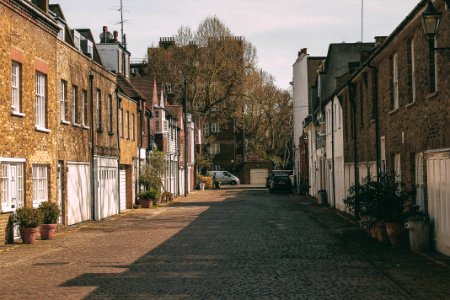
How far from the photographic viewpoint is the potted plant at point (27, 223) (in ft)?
64.1

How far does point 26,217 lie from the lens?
1952 cm

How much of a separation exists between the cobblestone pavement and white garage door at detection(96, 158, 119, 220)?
5.88 meters

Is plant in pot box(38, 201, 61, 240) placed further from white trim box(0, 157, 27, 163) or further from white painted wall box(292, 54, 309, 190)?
white painted wall box(292, 54, 309, 190)

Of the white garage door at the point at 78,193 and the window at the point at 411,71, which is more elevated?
the window at the point at 411,71

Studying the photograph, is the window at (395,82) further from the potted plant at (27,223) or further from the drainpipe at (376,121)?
the potted plant at (27,223)

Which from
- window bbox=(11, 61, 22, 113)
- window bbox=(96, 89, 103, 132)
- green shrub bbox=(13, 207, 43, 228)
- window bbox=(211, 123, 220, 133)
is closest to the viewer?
green shrub bbox=(13, 207, 43, 228)

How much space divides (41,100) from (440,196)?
514 inches

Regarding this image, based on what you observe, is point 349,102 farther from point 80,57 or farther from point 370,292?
point 370,292

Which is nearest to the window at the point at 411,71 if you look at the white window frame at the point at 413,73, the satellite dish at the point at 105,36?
the white window frame at the point at 413,73

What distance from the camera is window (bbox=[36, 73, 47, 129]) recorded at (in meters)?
22.6

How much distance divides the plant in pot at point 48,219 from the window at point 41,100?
2701mm

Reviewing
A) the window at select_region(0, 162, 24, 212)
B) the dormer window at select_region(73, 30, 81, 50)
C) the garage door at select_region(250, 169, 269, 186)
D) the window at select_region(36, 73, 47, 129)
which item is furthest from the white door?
the garage door at select_region(250, 169, 269, 186)

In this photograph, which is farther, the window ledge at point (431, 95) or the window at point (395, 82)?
the window at point (395, 82)

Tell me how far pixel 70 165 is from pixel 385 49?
1188 centimetres
